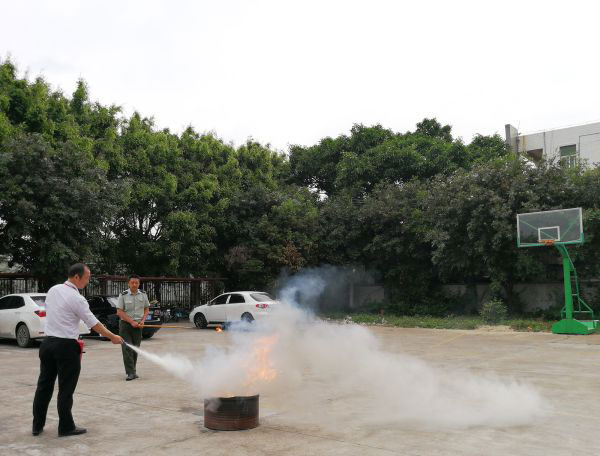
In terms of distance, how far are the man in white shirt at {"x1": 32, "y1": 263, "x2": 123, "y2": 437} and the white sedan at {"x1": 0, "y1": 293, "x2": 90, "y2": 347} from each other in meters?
8.67

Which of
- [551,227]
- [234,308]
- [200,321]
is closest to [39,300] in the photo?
[234,308]

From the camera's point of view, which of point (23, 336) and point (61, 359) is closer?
point (61, 359)

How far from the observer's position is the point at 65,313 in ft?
18.4

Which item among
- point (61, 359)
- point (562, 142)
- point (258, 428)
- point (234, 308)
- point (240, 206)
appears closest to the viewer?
point (61, 359)

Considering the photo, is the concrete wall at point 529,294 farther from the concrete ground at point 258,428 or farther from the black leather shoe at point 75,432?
the black leather shoe at point 75,432

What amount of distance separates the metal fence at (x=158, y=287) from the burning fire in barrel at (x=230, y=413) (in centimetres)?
1568

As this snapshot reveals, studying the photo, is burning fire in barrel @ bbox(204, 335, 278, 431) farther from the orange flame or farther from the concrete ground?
the orange flame

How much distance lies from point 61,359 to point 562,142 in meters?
34.9

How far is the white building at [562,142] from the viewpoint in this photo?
3238 centimetres

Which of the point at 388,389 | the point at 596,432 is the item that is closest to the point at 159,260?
the point at 388,389

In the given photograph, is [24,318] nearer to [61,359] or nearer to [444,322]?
[61,359]

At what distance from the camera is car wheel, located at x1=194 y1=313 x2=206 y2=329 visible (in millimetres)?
20922

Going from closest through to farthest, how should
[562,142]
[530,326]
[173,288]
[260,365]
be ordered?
[260,365]
[530,326]
[173,288]
[562,142]

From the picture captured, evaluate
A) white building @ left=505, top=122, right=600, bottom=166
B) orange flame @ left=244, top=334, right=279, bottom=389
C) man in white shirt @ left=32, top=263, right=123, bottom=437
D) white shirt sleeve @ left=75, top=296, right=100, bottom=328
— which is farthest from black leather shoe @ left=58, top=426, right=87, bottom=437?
white building @ left=505, top=122, right=600, bottom=166
